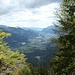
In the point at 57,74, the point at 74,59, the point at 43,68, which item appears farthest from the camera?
the point at 43,68

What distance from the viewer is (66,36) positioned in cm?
2261

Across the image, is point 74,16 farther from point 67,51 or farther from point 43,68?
point 43,68

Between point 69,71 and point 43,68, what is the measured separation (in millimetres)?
7565

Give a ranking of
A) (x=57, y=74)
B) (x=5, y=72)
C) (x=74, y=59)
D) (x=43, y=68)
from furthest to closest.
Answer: (x=5, y=72) < (x=43, y=68) < (x=57, y=74) < (x=74, y=59)

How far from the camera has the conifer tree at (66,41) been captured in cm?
2233

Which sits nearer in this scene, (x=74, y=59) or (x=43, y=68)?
(x=74, y=59)

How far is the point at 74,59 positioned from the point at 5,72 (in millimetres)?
22774

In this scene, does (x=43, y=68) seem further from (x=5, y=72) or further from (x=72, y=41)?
(x=5, y=72)

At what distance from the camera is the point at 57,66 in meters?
23.5

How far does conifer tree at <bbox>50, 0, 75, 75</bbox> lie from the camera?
22.3 meters

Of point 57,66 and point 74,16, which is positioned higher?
point 74,16

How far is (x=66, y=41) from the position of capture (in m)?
22.7

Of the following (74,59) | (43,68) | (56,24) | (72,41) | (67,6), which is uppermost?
(67,6)

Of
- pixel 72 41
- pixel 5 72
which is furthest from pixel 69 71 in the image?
pixel 5 72
